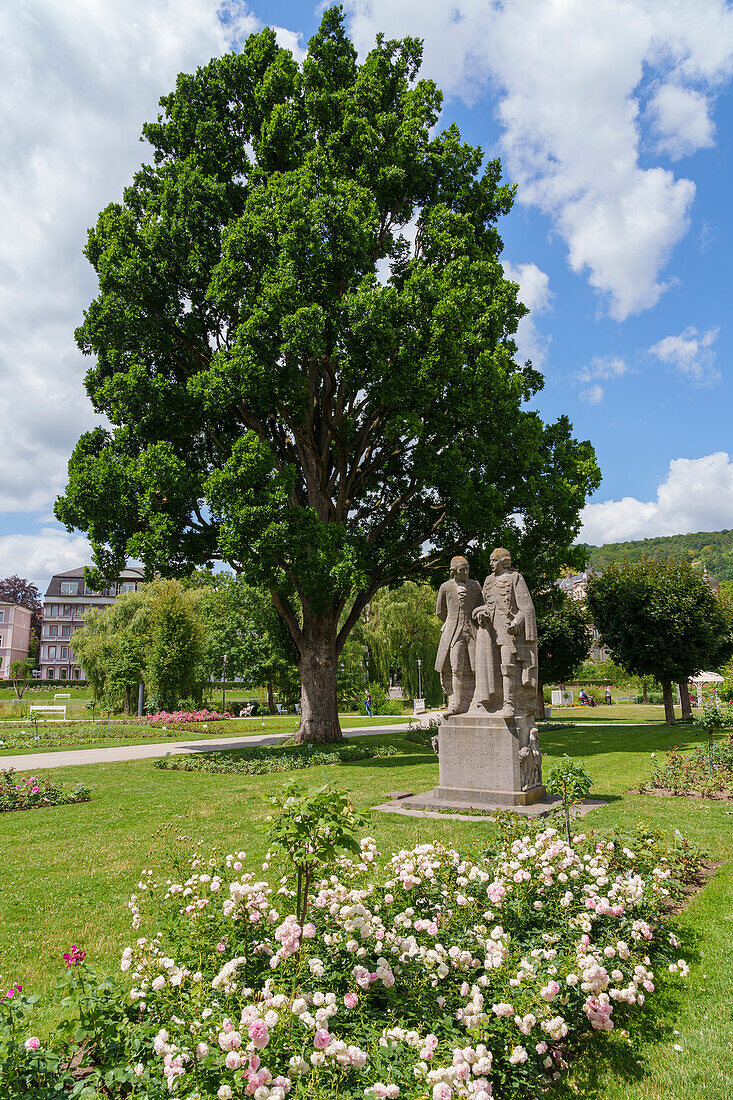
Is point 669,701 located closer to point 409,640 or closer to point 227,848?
point 409,640

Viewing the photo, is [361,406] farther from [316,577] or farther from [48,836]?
[48,836]

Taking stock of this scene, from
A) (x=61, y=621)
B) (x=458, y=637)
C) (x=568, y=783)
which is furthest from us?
(x=61, y=621)

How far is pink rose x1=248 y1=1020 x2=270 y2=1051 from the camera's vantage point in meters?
2.27

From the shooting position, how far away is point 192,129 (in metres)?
16.8

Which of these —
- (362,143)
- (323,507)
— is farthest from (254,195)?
(323,507)

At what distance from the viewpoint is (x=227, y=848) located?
6.79 meters

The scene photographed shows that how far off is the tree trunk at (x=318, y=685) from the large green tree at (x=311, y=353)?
0.18 feet

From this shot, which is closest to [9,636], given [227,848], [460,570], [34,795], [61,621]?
[61,621]

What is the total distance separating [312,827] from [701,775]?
9.93 metres

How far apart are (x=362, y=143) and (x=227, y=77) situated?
14.3ft

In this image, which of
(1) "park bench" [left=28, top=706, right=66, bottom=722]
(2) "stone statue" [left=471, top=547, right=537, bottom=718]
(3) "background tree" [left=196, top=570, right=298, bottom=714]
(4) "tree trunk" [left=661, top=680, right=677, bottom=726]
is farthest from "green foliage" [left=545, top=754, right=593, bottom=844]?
(3) "background tree" [left=196, top=570, right=298, bottom=714]

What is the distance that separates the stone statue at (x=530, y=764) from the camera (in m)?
8.98

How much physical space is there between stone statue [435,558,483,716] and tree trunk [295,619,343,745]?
6.85 m

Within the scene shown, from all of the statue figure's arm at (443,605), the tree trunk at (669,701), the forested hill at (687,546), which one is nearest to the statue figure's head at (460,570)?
the statue figure's arm at (443,605)
